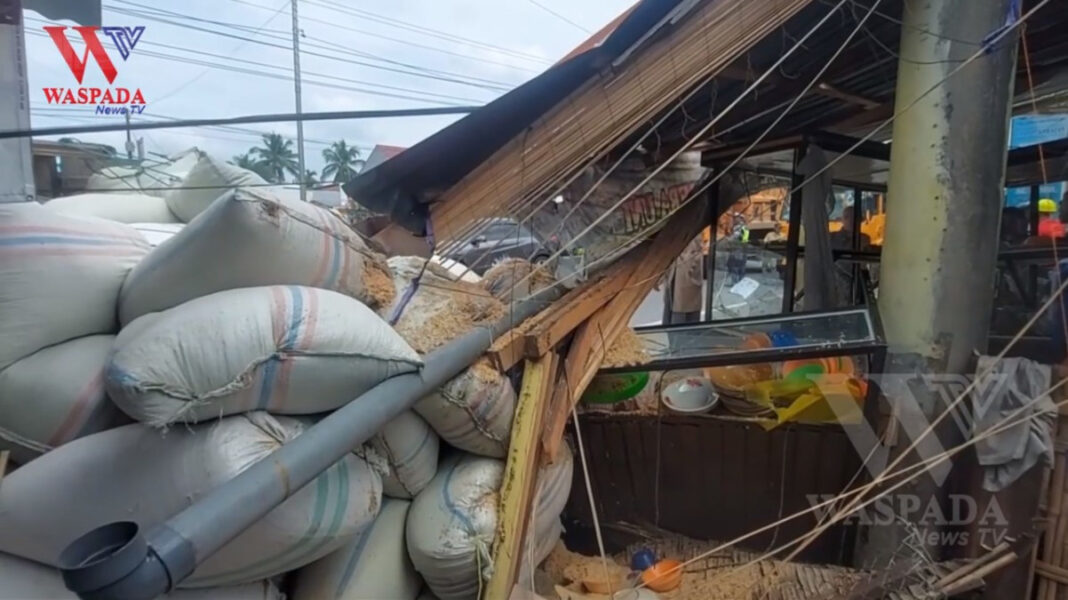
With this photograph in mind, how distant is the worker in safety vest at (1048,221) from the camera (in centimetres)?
369

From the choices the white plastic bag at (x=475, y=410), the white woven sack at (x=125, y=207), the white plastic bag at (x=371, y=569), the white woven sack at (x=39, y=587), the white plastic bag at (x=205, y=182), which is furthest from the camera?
the white woven sack at (x=125, y=207)

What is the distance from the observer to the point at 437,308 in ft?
6.75

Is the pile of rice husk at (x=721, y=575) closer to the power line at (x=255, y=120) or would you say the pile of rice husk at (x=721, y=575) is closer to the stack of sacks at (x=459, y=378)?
the stack of sacks at (x=459, y=378)

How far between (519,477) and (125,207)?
2.87 meters

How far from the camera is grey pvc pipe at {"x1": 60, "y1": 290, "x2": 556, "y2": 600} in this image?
0.77 m

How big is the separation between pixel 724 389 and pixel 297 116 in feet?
6.77

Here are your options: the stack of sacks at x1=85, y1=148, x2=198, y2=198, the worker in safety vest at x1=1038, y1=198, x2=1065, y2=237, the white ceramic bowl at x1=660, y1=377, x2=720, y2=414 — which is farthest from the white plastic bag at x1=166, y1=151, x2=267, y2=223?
the worker in safety vest at x1=1038, y1=198, x2=1065, y2=237

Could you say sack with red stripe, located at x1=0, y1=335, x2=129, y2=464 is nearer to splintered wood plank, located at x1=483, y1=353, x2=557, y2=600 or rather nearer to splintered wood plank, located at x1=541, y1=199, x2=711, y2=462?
splintered wood plank, located at x1=483, y1=353, x2=557, y2=600

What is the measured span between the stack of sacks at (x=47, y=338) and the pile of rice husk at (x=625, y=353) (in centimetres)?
162

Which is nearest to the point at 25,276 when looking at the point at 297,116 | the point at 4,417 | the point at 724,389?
the point at 4,417

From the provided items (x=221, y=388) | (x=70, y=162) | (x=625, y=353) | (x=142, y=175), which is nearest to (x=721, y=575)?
(x=625, y=353)

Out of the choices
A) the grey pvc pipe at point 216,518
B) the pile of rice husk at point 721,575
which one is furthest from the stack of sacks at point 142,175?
the pile of rice husk at point 721,575

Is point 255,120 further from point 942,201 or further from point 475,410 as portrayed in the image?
point 942,201

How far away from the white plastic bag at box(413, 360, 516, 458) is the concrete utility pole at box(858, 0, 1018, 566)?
55.0 inches
